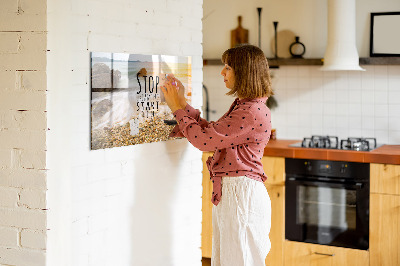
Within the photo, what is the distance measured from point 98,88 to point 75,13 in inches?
12.9

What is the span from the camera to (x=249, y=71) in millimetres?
2783

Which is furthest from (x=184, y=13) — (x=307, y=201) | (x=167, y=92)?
(x=307, y=201)

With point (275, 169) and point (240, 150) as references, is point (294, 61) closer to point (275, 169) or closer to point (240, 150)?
point (275, 169)

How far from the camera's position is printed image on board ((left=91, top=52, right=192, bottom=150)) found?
2.55m

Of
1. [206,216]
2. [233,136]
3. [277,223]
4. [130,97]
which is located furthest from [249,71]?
[206,216]

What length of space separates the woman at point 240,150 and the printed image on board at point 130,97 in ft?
0.35

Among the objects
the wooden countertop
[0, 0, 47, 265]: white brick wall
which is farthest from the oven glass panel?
[0, 0, 47, 265]: white brick wall

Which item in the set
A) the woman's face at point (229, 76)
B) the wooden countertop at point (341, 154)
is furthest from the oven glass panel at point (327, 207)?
the woman's face at point (229, 76)

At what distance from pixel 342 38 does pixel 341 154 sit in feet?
3.10

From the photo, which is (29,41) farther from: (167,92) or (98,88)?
(167,92)

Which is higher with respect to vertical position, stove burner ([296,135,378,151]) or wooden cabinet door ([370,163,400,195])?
stove burner ([296,135,378,151])

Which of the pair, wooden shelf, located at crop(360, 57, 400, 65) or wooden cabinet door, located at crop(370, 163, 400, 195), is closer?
wooden cabinet door, located at crop(370, 163, 400, 195)

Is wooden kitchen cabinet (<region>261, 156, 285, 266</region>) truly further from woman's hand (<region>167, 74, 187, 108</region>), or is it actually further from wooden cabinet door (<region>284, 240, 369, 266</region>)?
woman's hand (<region>167, 74, 187, 108</region>)

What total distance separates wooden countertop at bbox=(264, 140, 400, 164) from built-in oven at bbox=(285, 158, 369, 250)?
0.04 meters
